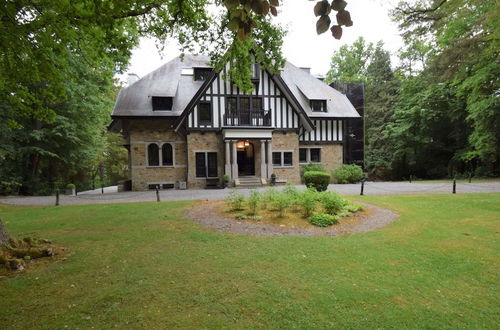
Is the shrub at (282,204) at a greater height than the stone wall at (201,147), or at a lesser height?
lesser

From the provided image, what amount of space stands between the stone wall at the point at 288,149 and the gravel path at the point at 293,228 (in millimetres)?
11994

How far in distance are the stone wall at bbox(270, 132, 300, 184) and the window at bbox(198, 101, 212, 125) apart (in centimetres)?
545

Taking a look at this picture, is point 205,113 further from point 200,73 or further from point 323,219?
point 323,219

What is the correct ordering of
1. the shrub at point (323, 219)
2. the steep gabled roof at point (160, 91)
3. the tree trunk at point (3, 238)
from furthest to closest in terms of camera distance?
1. the steep gabled roof at point (160, 91)
2. the shrub at point (323, 219)
3. the tree trunk at point (3, 238)


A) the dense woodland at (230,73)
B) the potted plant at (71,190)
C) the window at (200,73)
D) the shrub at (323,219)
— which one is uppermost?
the window at (200,73)

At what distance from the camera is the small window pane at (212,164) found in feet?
64.1

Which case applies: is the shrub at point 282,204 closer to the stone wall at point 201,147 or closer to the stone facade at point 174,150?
the stone facade at point 174,150

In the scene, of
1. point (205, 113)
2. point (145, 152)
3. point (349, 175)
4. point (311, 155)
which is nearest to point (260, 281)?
point (205, 113)

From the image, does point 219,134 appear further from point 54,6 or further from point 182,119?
point 54,6

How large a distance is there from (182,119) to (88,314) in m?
16.5

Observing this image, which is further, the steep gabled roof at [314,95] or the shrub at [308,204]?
the steep gabled roof at [314,95]

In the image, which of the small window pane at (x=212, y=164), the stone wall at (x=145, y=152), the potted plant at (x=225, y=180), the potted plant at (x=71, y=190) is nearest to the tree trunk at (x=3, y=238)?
the potted plant at (x=71, y=190)

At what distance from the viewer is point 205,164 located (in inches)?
760

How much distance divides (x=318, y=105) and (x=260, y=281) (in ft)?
67.9
